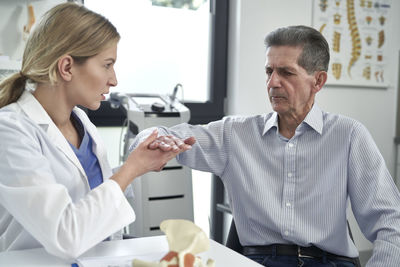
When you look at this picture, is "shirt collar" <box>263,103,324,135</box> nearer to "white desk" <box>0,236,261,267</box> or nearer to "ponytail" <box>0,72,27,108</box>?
"white desk" <box>0,236,261,267</box>

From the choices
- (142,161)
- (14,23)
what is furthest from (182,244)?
(14,23)

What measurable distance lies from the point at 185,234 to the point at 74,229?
1.18 ft

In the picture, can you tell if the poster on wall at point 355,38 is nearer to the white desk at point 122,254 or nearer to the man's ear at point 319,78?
the man's ear at point 319,78

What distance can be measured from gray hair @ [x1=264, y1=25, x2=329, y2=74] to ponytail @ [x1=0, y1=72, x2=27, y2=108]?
92 cm

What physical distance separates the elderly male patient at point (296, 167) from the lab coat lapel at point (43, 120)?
33 centimetres

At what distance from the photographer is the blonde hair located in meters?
1.23

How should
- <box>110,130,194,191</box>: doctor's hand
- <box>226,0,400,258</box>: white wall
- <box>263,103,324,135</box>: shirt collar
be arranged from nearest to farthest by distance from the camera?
<box>110,130,194,191</box>: doctor's hand < <box>263,103,324,135</box>: shirt collar < <box>226,0,400,258</box>: white wall

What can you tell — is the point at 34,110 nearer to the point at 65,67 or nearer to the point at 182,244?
the point at 65,67

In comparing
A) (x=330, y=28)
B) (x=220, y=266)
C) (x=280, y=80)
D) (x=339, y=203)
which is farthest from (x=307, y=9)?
(x=220, y=266)

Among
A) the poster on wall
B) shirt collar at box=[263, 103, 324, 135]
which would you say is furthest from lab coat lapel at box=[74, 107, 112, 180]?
the poster on wall

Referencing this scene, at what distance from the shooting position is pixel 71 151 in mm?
1293

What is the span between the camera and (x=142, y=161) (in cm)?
121

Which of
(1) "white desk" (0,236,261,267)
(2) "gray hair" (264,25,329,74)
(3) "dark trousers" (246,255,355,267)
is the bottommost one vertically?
(3) "dark trousers" (246,255,355,267)

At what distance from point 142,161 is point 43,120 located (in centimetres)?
32
